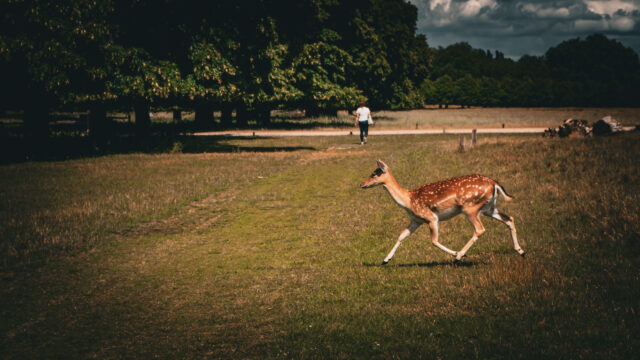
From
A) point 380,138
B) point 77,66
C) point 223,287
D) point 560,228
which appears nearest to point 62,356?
point 223,287

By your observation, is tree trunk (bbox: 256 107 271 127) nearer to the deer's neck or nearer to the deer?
the deer's neck

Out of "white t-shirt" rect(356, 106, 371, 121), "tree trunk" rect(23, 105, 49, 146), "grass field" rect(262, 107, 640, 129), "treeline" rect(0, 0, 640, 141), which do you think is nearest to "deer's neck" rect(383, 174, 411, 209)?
"treeline" rect(0, 0, 640, 141)

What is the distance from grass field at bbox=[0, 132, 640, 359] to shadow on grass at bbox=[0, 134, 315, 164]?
9260mm

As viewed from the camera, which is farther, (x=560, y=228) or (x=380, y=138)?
(x=380, y=138)

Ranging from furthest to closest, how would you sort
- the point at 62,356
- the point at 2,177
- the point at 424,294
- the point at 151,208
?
the point at 2,177 < the point at 151,208 < the point at 424,294 < the point at 62,356

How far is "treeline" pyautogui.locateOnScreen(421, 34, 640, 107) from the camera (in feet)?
356

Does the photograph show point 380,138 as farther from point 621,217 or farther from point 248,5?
point 621,217

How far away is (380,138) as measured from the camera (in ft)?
120

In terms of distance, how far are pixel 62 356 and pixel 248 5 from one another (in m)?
24.2

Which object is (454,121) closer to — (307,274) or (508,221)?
(508,221)

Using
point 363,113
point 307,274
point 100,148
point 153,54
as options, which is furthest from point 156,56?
point 307,274

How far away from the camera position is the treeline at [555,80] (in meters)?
108

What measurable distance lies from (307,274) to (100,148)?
81.4 ft

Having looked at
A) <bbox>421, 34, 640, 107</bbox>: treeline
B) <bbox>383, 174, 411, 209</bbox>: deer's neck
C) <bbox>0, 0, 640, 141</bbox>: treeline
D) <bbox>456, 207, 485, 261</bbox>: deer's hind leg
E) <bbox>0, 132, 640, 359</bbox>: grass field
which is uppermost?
<bbox>421, 34, 640, 107</bbox>: treeline
